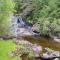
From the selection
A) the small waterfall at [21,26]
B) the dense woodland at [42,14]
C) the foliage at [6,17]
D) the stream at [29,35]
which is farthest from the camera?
→ the small waterfall at [21,26]

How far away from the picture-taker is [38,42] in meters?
18.4

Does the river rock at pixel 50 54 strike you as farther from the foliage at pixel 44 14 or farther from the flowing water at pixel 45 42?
the foliage at pixel 44 14

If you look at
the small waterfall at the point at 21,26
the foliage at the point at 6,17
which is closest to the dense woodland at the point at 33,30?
the foliage at the point at 6,17

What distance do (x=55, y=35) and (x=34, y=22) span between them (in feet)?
11.5

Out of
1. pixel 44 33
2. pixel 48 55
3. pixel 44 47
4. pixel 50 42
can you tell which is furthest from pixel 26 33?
pixel 48 55

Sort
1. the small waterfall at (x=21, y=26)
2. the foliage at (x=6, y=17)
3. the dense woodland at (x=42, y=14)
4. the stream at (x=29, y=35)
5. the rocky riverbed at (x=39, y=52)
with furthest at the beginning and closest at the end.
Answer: the small waterfall at (x=21, y=26)
the dense woodland at (x=42, y=14)
the stream at (x=29, y=35)
the rocky riverbed at (x=39, y=52)
the foliage at (x=6, y=17)

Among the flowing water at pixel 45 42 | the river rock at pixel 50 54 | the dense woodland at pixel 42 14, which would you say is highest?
the dense woodland at pixel 42 14

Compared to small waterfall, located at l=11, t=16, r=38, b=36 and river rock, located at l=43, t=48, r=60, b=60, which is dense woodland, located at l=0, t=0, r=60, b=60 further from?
small waterfall, located at l=11, t=16, r=38, b=36

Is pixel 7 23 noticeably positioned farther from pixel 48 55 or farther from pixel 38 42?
pixel 38 42

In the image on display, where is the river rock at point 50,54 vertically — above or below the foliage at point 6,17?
below

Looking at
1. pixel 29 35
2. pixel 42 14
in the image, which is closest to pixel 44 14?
pixel 42 14

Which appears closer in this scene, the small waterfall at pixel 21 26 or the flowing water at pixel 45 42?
the flowing water at pixel 45 42

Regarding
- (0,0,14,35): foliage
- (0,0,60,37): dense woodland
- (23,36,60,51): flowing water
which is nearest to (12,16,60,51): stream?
(23,36,60,51): flowing water

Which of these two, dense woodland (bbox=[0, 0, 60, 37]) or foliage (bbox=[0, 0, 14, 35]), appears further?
dense woodland (bbox=[0, 0, 60, 37])
